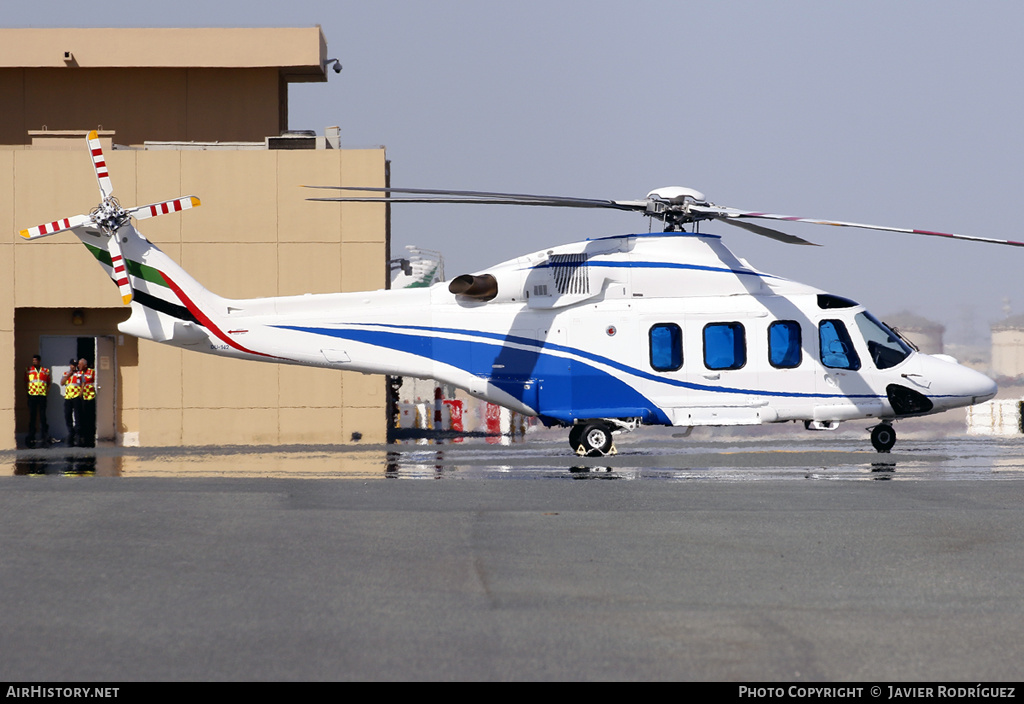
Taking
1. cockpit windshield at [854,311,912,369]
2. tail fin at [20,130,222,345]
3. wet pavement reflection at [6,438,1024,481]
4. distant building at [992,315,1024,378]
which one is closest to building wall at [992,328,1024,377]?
distant building at [992,315,1024,378]

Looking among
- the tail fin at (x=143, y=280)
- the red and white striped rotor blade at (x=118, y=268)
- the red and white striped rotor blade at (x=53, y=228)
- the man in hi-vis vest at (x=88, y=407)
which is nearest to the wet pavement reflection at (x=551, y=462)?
the tail fin at (x=143, y=280)

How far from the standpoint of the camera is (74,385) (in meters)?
26.3

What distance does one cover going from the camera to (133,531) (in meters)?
8.80

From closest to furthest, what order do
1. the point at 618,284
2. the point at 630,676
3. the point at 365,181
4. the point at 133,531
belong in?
the point at 630,676 → the point at 133,531 → the point at 618,284 → the point at 365,181

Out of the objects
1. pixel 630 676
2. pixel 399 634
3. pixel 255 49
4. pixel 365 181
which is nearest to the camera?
pixel 630 676

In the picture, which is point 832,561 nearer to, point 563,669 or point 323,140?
point 563,669

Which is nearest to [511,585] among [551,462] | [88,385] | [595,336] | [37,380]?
[551,462]

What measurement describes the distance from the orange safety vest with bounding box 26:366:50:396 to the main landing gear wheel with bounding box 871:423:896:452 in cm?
1927

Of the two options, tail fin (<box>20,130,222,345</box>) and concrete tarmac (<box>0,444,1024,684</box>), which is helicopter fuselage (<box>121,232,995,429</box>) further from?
concrete tarmac (<box>0,444,1024,684</box>)

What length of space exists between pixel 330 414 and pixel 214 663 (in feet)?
72.0

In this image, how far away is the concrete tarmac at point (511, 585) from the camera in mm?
5086

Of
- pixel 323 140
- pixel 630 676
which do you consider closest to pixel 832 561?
pixel 630 676

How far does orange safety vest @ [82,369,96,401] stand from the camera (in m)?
26.5

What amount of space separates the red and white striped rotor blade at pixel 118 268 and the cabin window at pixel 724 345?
938 centimetres
